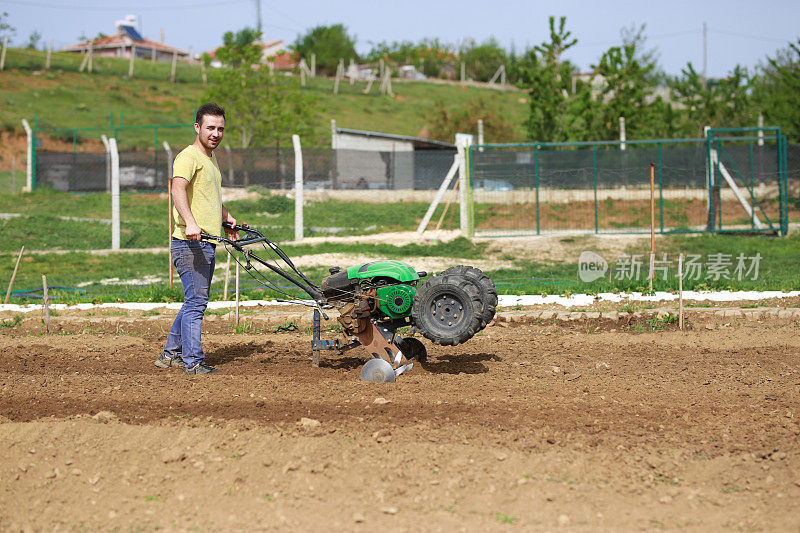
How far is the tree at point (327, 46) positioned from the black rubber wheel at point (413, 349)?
63913mm

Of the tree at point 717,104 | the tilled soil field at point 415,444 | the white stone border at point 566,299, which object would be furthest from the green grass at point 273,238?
the tree at point 717,104

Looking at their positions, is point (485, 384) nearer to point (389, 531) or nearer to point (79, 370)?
Answer: point (389, 531)

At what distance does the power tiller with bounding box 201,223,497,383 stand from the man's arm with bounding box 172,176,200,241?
0.52 ft

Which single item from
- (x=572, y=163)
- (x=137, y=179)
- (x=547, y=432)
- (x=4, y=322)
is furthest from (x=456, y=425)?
(x=137, y=179)

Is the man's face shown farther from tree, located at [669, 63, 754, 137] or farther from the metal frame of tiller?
tree, located at [669, 63, 754, 137]

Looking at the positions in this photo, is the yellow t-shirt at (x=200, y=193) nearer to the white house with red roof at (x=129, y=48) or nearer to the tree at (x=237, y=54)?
the tree at (x=237, y=54)

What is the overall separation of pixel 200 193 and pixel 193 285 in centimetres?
78

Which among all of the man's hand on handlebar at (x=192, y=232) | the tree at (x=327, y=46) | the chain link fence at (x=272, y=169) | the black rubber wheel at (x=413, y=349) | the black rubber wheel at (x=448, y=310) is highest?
the tree at (x=327, y=46)

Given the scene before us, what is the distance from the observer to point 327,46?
69.9 metres

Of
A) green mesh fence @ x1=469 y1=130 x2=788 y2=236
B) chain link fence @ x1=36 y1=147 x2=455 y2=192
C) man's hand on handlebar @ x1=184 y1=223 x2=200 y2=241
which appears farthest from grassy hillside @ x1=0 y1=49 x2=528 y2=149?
man's hand on handlebar @ x1=184 y1=223 x2=200 y2=241

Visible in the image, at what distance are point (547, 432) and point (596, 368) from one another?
2040mm

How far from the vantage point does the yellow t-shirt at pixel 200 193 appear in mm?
6648

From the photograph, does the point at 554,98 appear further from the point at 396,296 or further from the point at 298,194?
the point at 396,296

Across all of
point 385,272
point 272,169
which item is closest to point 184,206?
point 385,272
